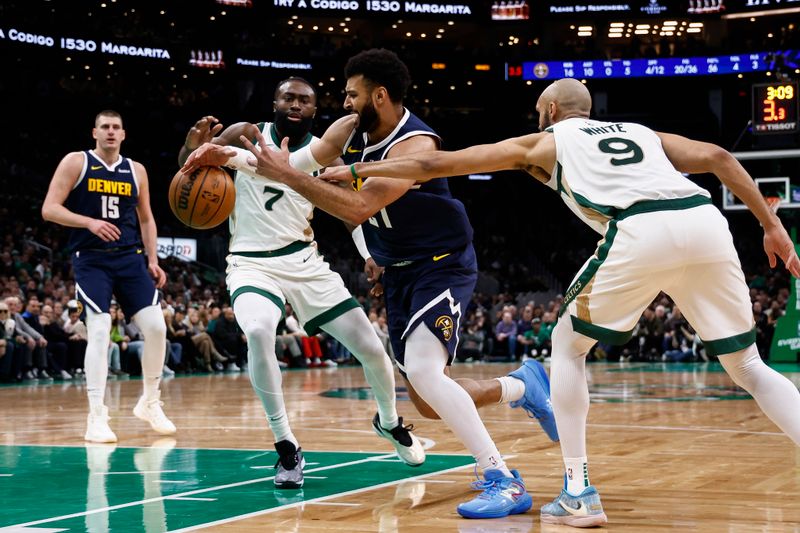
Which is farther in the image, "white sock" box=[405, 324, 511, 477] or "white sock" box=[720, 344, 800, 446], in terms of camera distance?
"white sock" box=[405, 324, 511, 477]

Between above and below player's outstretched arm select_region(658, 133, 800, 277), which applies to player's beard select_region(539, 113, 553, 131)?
above

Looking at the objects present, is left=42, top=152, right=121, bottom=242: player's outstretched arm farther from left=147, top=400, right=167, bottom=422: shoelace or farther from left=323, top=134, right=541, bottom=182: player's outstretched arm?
left=323, top=134, right=541, bottom=182: player's outstretched arm

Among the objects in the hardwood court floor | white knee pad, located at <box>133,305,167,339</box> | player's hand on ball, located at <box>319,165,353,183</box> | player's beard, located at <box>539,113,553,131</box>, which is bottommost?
the hardwood court floor

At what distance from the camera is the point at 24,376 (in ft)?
49.3

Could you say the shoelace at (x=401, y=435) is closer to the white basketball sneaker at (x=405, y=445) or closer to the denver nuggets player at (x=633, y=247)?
the white basketball sneaker at (x=405, y=445)

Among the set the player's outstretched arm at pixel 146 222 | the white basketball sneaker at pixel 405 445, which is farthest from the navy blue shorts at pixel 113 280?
the white basketball sneaker at pixel 405 445

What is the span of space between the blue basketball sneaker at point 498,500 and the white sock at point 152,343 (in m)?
3.74

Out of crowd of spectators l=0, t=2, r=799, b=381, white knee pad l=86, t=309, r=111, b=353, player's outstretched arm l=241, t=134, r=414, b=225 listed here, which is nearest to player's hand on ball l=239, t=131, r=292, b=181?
player's outstretched arm l=241, t=134, r=414, b=225

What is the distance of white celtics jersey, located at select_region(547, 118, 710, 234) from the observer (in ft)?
13.2

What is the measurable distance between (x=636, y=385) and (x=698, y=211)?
31.0 ft

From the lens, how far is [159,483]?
5207 millimetres

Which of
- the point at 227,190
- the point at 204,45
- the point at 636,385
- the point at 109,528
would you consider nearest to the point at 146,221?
the point at 227,190

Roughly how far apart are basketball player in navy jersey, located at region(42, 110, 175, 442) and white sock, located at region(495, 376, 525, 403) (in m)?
3.01

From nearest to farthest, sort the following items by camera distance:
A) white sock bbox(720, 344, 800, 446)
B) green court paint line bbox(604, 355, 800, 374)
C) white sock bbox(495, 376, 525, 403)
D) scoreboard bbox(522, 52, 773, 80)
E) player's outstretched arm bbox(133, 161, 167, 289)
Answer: white sock bbox(720, 344, 800, 446) → white sock bbox(495, 376, 525, 403) → player's outstretched arm bbox(133, 161, 167, 289) → green court paint line bbox(604, 355, 800, 374) → scoreboard bbox(522, 52, 773, 80)
